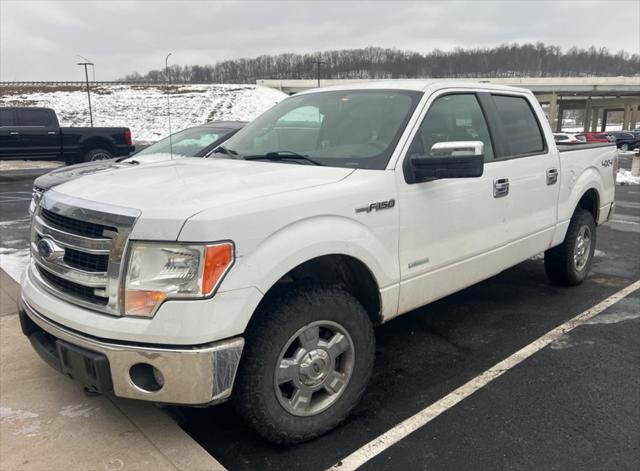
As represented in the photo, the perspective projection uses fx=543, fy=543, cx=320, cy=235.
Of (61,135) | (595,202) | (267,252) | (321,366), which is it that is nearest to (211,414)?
(321,366)

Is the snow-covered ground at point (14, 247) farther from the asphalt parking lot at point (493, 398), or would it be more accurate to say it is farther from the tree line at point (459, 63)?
the tree line at point (459, 63)

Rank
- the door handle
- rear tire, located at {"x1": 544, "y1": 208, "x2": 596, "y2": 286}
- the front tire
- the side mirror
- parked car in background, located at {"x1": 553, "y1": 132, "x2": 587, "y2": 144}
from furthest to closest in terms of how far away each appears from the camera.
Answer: parked car in background, located at {"x1": 553, "y1": 132, "x2": 587, "y2": 144} < rear tire, located at {"x1": 544, "y1": 208, "x2": 596, "y2": 286} < the door handle < the side mirror < the front tire

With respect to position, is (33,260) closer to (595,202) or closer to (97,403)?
(97,403)

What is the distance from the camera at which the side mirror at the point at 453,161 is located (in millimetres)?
3010

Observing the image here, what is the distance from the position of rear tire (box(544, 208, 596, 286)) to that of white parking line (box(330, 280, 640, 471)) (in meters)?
0.58

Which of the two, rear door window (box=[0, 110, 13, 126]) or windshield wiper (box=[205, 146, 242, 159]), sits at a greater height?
rear door window (box=[0, 110, 13, 126])

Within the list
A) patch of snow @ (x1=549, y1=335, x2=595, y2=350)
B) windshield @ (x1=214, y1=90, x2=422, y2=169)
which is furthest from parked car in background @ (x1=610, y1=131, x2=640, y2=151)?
windshield @ (x1=214, y1=90, x2=422, y2=169)

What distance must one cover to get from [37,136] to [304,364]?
15.2m

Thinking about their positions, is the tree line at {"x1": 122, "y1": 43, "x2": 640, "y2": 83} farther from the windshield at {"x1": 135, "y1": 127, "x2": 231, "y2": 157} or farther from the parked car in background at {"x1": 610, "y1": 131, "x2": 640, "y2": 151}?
the windshield at {"x1": 135, "y1": 127, "x2": 231, "y2": 157}

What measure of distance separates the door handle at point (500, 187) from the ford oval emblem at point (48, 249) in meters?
2.81

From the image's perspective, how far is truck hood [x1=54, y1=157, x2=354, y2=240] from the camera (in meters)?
2.32

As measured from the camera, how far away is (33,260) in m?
3.04

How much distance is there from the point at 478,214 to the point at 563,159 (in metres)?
1.59

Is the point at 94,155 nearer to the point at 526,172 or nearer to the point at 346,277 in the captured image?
the point at 526,172
